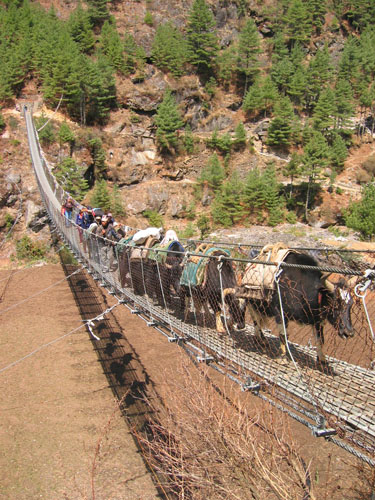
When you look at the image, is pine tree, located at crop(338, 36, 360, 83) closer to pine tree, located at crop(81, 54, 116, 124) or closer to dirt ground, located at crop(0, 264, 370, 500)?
pine tree, located at crop(81, 54, 116, 124)

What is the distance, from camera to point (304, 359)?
125 inches

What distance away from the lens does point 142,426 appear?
18.2ft

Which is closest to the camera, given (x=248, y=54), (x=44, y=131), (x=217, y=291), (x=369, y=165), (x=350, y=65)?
(x=217, y=291)

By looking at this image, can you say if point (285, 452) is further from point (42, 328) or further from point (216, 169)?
point (216, 169)

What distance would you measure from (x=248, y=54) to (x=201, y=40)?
402 centimetres

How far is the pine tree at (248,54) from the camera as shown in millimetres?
31516

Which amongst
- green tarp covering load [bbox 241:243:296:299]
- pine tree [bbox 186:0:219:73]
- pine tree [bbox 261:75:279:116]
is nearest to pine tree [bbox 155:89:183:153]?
pine tree [bbox 186:0:219:73]

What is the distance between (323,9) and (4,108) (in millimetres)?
30662

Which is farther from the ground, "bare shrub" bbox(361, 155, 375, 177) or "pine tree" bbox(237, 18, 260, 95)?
"pine tree" bbox(237, 18, 260, 95)

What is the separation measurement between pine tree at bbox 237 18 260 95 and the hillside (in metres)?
0.10

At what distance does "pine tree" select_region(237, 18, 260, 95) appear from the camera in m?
31.5

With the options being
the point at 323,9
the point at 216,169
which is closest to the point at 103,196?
the point at 216,169

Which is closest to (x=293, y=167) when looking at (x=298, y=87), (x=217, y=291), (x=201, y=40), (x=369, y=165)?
(x=369, y=165)

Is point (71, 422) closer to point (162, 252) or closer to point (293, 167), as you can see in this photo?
point (162, 252)
